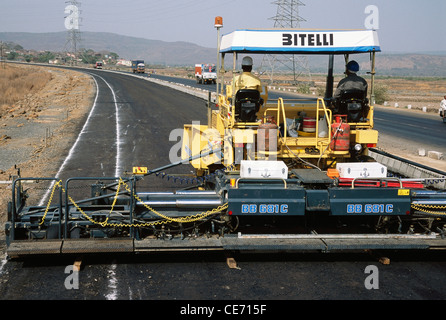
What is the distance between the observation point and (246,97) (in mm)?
8953

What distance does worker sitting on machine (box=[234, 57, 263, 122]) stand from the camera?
350 inches

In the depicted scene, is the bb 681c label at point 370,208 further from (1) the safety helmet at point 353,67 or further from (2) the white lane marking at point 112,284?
(2) the white lane marking at point 112,284

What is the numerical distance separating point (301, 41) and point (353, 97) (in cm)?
150

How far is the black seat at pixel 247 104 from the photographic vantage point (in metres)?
8.87

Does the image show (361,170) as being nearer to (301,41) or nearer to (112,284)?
(301,41)

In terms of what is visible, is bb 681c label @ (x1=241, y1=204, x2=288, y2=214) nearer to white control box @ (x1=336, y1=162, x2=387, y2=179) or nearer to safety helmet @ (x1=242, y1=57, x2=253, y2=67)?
white control box @ (x1=336, y1=162, x2=387, y2=179)

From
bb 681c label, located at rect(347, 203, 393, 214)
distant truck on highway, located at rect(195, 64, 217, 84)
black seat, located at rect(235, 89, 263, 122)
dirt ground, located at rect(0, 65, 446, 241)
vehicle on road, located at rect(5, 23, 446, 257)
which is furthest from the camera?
distant truck on highway, located at rect(195, 64, 217, 84)

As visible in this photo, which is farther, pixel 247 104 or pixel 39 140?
pixel 39 140

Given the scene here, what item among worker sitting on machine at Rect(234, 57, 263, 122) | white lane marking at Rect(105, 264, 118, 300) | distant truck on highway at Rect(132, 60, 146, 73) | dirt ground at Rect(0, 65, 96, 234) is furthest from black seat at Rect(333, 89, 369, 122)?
distant truck on highway at Rect(132, 60, 146, 73)

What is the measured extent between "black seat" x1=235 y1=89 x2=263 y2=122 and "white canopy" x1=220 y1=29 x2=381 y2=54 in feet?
2.49

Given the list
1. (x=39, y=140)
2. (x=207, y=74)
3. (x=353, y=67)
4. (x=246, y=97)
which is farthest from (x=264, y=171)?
(x=207, y=74)

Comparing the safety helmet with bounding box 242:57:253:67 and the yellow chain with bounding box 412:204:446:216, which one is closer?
the yellow chain with bounding box 412:204:446:216

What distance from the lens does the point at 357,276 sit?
7.14m
